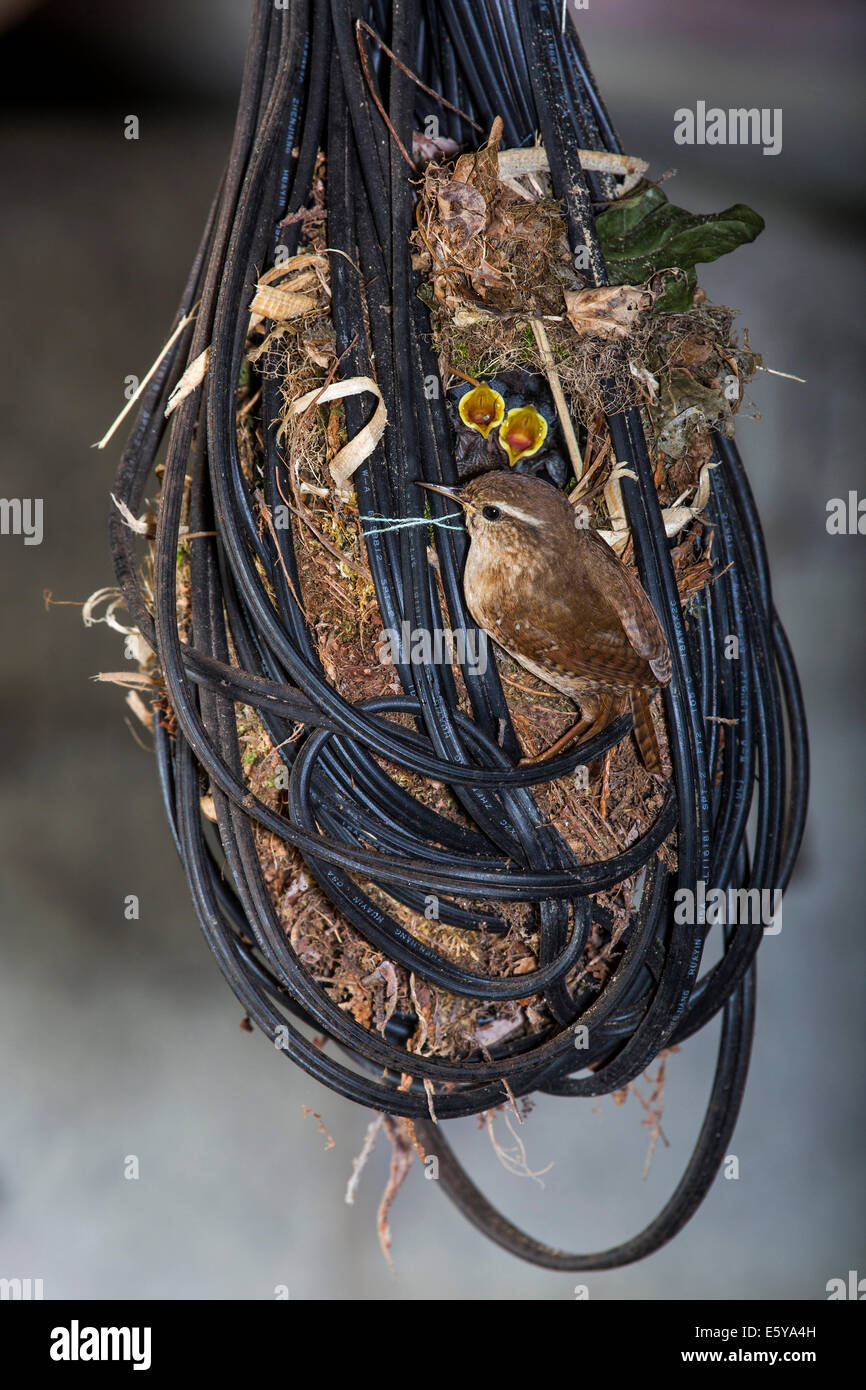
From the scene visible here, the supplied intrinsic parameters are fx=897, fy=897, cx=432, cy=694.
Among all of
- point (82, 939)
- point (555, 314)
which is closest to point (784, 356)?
point (555, 314)

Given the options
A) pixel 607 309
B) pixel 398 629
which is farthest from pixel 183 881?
pixel 607 309

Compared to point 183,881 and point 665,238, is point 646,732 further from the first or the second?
point 183,881

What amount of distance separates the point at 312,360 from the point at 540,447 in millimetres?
190

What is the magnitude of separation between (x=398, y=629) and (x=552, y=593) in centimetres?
12

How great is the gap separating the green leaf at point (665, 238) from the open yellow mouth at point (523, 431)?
15cm

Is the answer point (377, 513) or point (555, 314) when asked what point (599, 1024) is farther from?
point (555, 314)

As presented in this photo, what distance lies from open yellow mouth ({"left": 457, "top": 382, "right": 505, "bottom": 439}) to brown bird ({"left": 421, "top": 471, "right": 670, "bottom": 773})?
0.06m

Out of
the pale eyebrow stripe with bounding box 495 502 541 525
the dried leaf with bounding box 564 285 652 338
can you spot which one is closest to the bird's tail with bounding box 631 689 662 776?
the pale eyebrow stripe with bounding box 495 502 541 525

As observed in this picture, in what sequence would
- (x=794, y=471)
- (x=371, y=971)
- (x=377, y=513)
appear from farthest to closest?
(x=794, y=471) < (x=371, y=971) < (x=377, y=513)

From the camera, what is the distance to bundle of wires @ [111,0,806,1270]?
66 centimetres

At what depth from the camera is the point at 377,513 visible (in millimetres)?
659

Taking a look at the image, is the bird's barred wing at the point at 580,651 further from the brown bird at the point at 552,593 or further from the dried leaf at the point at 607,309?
the dried leaf at the point at 607,309

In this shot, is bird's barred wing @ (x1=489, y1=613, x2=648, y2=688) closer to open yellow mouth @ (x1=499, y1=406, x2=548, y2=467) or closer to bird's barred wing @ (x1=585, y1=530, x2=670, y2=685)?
bird's barred wing @ (x1=585, y1=530, x2=670, y2=685)

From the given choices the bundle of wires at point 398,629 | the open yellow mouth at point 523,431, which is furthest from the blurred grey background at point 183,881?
the open yellow mouth at point 523,431
